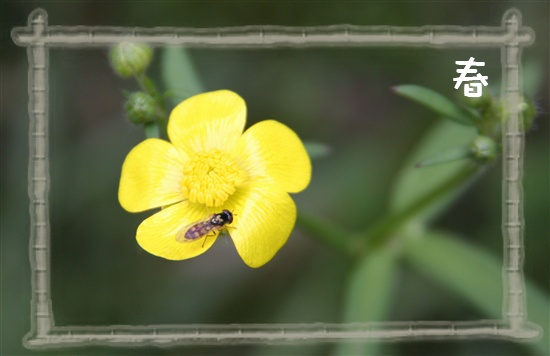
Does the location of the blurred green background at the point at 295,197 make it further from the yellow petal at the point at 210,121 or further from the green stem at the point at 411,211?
the yellow petal at the point at 210,121

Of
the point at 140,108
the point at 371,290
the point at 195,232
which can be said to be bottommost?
the point at 371,290

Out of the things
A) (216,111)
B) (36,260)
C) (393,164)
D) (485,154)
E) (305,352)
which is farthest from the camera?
(393,164)

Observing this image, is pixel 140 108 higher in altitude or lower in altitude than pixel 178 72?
lower

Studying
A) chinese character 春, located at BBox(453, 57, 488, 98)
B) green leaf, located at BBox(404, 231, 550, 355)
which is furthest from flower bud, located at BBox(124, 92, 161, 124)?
green leaf, located at BBox(404, 231, 550, 355)

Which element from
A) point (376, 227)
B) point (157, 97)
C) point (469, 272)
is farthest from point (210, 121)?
point (469, 272)

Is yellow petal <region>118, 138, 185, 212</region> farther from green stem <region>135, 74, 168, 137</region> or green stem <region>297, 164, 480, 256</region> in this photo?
green stem <region>297, 164, 480, 256</region>

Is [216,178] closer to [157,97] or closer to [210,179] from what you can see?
[210,179]

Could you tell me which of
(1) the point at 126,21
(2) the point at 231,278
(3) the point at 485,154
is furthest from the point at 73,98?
(3) the point at 485,154

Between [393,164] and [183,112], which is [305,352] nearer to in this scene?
[393,164]
